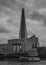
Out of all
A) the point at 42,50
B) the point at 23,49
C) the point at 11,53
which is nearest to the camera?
the point at 11,53

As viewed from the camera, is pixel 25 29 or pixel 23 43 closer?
pixel 23 43

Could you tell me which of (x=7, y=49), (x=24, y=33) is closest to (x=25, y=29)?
(x=24, y=33)

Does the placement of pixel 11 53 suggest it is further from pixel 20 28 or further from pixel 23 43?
pixel 20 28

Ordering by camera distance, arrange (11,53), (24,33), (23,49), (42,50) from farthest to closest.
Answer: (24,33) → (42,50) → (23,49) → (11,53)

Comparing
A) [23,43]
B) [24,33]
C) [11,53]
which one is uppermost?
[24,33]

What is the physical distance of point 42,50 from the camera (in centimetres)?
8075

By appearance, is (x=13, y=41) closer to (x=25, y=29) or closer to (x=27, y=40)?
(x=27, y=40)

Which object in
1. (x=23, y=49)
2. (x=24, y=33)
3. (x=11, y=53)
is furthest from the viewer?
(x=24, y=33)

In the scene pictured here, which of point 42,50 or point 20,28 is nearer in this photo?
point 42,50

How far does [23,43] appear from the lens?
7812cm

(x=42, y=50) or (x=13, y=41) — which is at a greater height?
(x=13, y=41)

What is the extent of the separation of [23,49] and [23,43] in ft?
12.3

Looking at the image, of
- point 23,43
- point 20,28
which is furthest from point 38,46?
point 20,28

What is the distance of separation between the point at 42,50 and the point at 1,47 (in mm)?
22997
